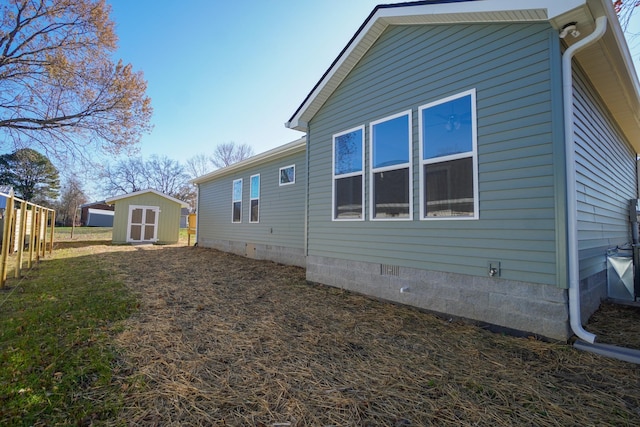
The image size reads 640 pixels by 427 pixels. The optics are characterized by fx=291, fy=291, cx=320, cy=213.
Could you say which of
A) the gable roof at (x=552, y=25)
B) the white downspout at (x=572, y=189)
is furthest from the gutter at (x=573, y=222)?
the gable roof at (x=552, y=25)

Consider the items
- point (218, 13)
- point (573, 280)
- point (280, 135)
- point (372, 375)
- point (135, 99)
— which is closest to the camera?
point (372, 375)

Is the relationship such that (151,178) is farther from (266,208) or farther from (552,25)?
(552,25)

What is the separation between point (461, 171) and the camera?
372cm

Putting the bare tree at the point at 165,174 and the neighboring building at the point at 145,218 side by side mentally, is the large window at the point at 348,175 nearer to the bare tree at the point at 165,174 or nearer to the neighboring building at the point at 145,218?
the neighboring building at the point at 145,218

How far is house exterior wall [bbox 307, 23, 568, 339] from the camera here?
3.01 metres

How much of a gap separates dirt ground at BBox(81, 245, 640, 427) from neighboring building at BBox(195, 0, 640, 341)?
554mm

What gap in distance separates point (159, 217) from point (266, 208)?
31.8 ft

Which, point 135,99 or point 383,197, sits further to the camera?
point 135,99

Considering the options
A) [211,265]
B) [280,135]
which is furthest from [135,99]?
[280,135]

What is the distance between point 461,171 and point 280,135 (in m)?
19.4

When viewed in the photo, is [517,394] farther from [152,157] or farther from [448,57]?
[152,157]

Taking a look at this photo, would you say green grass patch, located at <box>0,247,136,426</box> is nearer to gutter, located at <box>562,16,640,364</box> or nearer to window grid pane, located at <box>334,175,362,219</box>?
window grid pane, located at <box>334,175,362,219</box>

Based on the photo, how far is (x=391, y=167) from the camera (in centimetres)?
460

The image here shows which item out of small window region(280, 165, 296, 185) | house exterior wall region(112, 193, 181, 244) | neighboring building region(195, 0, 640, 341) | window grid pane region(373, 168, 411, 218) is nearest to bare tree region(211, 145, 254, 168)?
house exterior wall region(112, 193, 181, 244)
